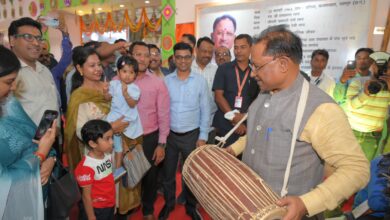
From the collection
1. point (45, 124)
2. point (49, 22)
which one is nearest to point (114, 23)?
point (49, 22)

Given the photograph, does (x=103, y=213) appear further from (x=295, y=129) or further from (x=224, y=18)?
(x=224, y=18)

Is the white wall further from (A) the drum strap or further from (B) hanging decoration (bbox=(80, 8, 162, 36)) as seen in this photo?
(A) the drum strap

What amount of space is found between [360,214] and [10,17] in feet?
34.5

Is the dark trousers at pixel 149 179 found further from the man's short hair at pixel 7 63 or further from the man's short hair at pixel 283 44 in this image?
the man's short hair at pixel 283 44

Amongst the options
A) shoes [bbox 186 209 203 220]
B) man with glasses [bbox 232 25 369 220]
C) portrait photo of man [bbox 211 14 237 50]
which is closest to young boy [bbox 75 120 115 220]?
shoes [bbox 186 209 203 220]

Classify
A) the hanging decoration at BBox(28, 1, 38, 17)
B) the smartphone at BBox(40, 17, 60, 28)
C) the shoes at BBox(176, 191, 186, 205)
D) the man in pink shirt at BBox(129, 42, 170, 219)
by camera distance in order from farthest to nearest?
the hanging decoration at BBox(28, 1, 38, 17) → the smartphone at BBox(40, 17, 60, 28) → the shoes at BBox(176, 191, 186, 205) → the man in pink shirt at BBox(129, 42, 170, 219)

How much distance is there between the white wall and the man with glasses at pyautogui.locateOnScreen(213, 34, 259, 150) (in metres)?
2.37

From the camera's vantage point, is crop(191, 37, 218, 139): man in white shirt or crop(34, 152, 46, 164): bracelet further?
crop(191, 37, 218, 139): man in white shirt

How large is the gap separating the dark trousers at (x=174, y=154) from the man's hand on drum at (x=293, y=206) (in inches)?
66.4

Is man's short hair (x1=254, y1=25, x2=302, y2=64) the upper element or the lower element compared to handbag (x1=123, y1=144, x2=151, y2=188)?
upper

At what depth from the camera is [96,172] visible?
6.11ft

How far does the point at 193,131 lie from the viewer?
264 cm

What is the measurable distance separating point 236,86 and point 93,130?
4.89 ft

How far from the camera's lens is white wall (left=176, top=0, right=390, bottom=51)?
3.69 meters
